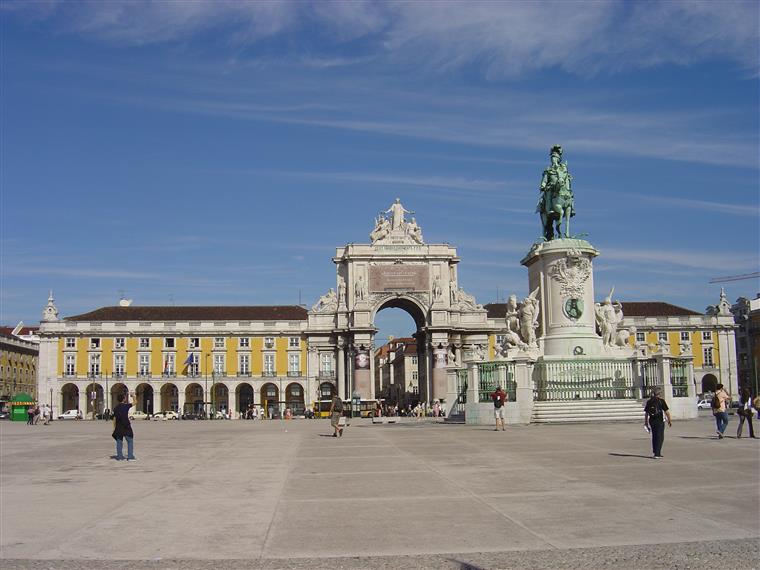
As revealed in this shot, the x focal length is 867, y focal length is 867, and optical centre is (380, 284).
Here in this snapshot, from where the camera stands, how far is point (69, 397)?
95.9 meters

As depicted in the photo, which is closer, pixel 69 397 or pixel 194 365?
pixel 194 365

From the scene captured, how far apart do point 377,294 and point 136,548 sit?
277ft

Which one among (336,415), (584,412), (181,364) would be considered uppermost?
(181,364)

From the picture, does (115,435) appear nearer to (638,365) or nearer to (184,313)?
(638,365)

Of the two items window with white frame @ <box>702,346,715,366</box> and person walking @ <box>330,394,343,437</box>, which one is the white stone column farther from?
person walking @ <box>330,394,343,437</box>

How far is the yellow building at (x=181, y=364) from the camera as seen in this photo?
9425 cm

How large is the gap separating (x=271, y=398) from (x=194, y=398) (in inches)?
335

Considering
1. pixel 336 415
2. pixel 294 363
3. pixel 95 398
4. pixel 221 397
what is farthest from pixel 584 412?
pixel 95 398

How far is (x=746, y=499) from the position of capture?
10.6m

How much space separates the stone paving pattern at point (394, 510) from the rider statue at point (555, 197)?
1604 centimetres

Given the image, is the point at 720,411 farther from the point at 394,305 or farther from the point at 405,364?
the point at 405,364

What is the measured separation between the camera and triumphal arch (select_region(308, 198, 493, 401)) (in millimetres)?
90875

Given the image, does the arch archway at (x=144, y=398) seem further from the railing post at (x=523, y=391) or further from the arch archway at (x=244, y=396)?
the railing post at (x=523, y=391)

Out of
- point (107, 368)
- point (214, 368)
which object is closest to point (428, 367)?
point (214, 368)
